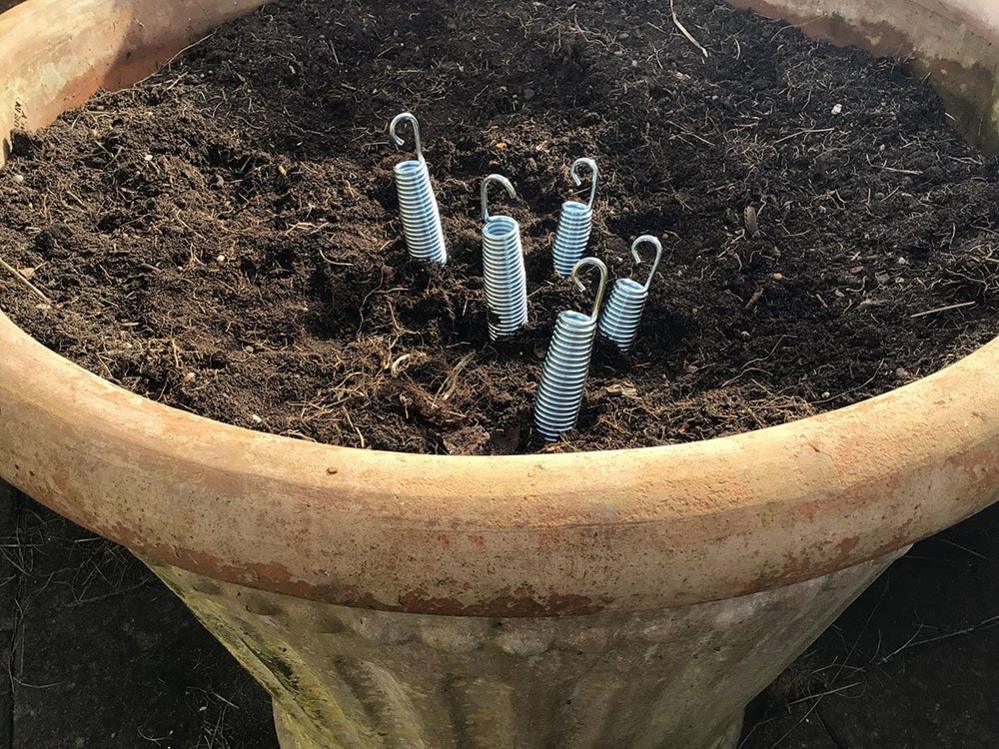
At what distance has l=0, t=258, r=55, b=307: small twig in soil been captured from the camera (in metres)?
1.02

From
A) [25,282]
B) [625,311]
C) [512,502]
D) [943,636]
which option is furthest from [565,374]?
[943,636]

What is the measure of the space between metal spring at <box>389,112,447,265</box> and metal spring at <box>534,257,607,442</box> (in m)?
0.31

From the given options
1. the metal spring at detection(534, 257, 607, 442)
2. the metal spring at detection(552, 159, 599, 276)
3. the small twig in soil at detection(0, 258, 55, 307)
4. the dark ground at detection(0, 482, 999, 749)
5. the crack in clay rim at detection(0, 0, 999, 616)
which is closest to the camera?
the crack in clay rim at detection(0, 0, 999, 616)

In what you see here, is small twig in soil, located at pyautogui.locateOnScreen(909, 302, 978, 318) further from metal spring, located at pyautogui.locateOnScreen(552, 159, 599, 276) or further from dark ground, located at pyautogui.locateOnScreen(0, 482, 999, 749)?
dark ground, located at pyautogui.locateOnScreen(0, 482, 999, 749)

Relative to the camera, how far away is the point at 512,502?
2.11 feet

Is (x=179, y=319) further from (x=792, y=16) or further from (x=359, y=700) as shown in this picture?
(x=792, y=16)

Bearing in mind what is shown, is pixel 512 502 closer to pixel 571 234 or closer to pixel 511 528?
pixel 511 528

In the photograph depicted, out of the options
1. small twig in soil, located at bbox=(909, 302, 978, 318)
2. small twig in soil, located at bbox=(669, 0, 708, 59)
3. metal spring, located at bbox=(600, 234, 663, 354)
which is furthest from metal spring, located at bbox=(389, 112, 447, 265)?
small twig in soil, located at bbox=(669, 0, 708, 59)

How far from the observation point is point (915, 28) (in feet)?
5.04

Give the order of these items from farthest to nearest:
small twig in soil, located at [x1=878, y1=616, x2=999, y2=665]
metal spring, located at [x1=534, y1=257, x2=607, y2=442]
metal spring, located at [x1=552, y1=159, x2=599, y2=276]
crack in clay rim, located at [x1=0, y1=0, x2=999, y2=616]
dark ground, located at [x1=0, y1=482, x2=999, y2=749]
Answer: small twig in soil, located at [x1=878, y1=616, x2=999, y2=665]
dark ground, located at [x1=0, y1=482, x2=999, y2=749]
metal spring, located at [x1=552, y1=159, x2=599, y2=276]
metal spring, located at [x1=534, y1=257, x2=607, y2=442]
crack in clay rim, located at [x1=0, y1=0, x2=999, y2=616]

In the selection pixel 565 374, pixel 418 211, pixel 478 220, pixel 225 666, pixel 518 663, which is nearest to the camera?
pixel 518 663

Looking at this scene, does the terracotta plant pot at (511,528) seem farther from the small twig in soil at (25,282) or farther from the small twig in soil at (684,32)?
the small twig in soil at (684,32)

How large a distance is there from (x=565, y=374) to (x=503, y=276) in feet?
0.57

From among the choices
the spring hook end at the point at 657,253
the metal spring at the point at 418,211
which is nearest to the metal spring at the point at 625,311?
the spring hook end at the point at 657,253
